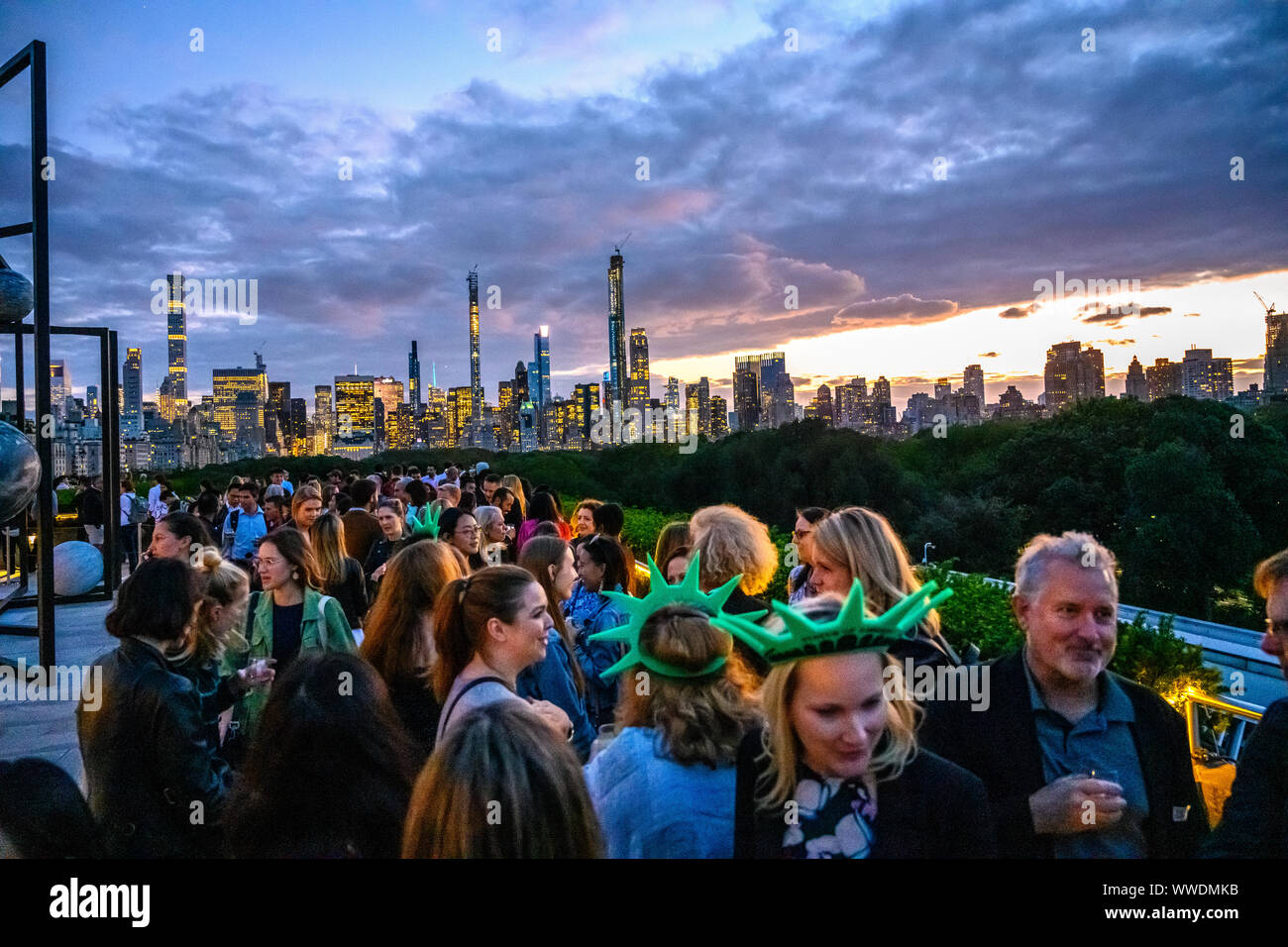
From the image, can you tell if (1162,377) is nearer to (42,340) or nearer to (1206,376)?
(1206,376)

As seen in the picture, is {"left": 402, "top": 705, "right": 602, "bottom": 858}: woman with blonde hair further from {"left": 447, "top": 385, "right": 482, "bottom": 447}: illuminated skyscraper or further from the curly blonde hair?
{"left": 447, "top": 385, "right": 482, "bottom": 447}: illuminated skyscraper

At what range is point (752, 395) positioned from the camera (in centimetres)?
5378

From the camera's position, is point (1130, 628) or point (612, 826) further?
point (1130, 628)

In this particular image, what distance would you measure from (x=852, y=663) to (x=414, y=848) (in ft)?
3.58

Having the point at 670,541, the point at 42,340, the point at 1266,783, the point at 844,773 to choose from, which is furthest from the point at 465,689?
the point at 42,340

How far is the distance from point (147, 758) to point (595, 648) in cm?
192

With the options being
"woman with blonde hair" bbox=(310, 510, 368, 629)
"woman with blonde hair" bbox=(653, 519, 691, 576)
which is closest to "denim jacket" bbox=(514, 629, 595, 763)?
"woman with blonde hair" bbox=(653, 519, 691, 576)

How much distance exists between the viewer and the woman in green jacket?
3582 mm

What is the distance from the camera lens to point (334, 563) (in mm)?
4422

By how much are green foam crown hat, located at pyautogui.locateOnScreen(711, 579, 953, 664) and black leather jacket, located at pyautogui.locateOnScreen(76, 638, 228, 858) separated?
5.66ft

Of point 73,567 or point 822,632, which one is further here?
point 73,567
